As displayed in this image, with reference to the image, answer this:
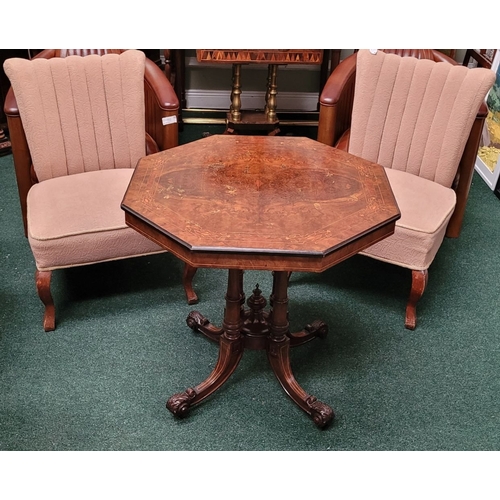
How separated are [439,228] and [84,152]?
1545 millimetres

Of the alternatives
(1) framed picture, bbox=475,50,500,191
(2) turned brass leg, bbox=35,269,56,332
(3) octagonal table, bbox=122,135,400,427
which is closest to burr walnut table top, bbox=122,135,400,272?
(3) octagonal table, bbox=122,135,400,427

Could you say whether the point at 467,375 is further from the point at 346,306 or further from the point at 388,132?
→ the point at 388,132

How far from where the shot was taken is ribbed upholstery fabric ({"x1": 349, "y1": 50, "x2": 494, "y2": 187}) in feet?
8.21

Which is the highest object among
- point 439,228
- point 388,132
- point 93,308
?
point 388,132

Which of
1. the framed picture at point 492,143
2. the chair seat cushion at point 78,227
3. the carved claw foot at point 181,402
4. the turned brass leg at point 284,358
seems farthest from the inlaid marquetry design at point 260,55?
the carved claw foot at point 181,402

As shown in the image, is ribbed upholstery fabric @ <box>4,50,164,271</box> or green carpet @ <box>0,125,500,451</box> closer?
green carpet @ <box>0,125,500,451</box>

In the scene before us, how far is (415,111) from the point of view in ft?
8.63

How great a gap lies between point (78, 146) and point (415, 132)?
1.49 m

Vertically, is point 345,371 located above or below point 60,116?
below

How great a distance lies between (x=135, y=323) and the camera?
2.46 metres

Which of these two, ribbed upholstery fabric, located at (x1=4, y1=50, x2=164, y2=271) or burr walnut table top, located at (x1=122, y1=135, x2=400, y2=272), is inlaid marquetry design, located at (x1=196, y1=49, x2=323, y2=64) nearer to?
ribbed upholstery fabric, located at (x1=4, y1=50, x2=164, y2=271)

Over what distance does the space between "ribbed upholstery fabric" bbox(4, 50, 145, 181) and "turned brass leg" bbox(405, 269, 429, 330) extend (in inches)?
52.2

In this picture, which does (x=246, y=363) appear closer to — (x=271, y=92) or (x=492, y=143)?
(x=271, y=92)

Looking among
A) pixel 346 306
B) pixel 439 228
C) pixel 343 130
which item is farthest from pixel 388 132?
pixel 346 306
